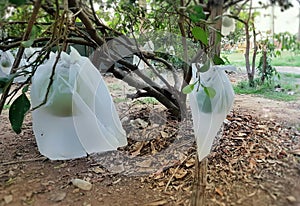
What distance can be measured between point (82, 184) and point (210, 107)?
37cm

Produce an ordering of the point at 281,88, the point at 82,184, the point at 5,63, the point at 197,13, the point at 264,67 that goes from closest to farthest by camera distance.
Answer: the point at 197,13 < the point at 82,184 < the point at 5,63 < the point at 281,88 < the point at 264,67

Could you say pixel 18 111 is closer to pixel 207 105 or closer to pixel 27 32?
pixel 27 32

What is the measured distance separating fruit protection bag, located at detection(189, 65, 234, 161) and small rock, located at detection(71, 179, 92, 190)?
29cm

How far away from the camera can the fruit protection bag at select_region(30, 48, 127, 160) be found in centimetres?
68

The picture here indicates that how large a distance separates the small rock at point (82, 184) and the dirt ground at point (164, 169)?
12mm

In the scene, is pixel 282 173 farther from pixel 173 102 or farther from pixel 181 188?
pixel 173 102

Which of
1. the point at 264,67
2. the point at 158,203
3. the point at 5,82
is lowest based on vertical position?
the point at 158,203

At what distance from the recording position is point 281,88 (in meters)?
1.76

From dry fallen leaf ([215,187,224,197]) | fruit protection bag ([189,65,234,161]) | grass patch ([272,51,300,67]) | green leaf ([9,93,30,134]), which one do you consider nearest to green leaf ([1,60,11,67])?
green leaf ([9,93,30,134])

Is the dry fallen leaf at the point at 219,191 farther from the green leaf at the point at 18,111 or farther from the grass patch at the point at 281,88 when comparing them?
the grass patch at the point at 281,88

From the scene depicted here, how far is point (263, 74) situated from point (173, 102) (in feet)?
3.43

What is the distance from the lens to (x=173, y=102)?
123 centimetres

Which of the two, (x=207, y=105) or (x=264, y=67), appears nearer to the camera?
(x=207, y=105)

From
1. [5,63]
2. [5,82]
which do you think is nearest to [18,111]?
[5,82]
